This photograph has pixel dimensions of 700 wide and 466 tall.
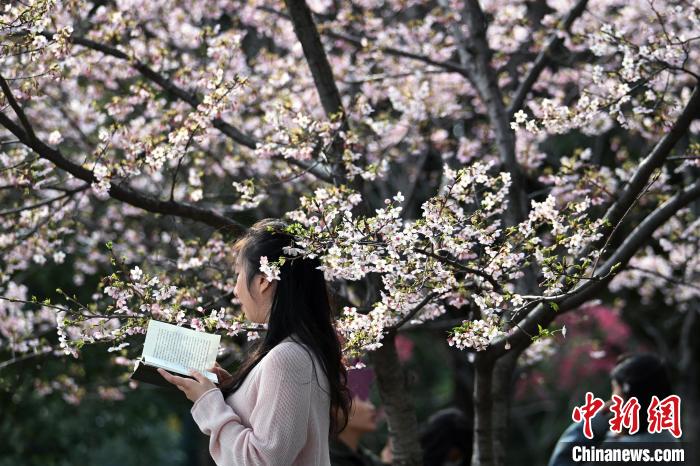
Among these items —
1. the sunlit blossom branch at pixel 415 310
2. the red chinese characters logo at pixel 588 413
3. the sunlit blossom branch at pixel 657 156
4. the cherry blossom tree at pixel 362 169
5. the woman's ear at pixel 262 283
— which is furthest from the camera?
the red chinese characters logo at pixel 588 413

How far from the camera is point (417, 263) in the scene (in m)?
3.08

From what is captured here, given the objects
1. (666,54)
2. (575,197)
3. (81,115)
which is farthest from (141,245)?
(666,54)

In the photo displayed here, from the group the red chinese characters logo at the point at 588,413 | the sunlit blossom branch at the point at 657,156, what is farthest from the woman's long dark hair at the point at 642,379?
the sunlit blossom branch at the point at 657,156

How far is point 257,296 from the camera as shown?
2736 millimetres

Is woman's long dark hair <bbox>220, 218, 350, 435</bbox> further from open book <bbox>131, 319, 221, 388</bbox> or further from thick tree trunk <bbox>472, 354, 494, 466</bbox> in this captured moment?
thick tree trunk <bbox>472, 354, 494, 466</bbox>

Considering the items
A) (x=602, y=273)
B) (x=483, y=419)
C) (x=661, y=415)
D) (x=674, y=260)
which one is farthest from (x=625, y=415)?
(x=674, y=260)

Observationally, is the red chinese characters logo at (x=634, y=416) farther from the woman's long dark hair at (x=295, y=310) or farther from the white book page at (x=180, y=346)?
the white book page at (x=180, y=346)

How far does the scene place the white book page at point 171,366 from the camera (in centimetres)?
263

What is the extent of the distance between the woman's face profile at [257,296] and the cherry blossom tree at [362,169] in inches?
2.7

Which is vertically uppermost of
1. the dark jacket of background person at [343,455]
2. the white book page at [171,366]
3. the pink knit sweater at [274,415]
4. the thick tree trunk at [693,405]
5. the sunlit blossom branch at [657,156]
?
the thick tree trunk at [693,405]

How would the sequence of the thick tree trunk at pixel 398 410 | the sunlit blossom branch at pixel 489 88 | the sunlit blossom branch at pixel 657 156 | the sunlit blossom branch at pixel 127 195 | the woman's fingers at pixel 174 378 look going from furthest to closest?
the sunlit blossom branch at pixel 489 88
the thick tree trunk at pixel 398 410
the sunlit blossom branch at pixel 657 156
the sunlit blossom branch at pixel 127 195
the woman's fingers at pixel 174 378

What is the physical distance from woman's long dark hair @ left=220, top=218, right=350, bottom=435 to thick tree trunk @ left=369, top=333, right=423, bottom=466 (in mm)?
1370

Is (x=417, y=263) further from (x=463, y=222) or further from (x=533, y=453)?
(x=533, y=453)

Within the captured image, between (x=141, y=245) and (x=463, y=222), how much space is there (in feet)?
13.2
